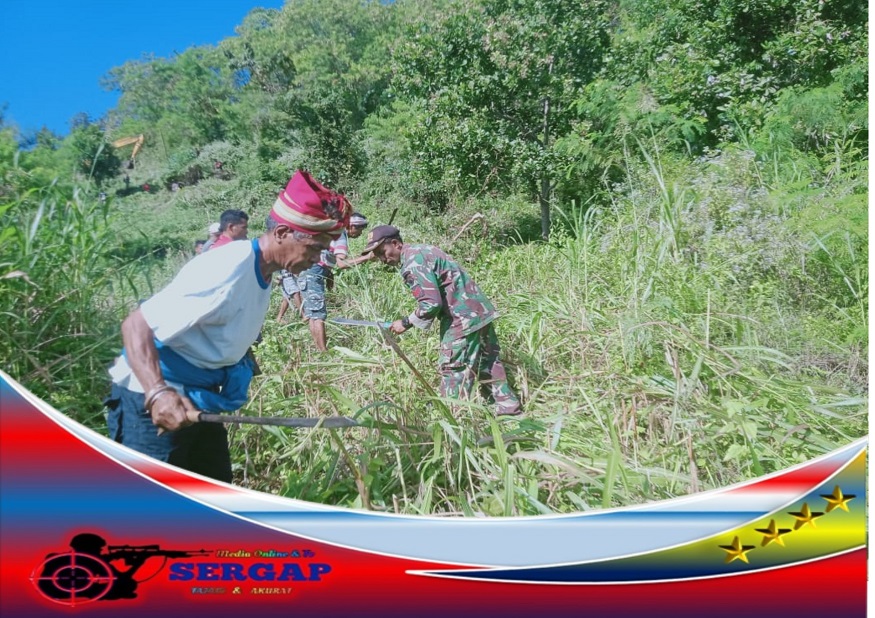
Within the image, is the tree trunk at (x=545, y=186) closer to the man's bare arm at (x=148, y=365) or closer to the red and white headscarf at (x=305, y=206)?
the red and white headscarf at (x=305, y=206)

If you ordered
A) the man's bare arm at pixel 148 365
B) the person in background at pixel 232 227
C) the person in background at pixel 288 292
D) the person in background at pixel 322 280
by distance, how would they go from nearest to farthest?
the man's bare arm at pixel 148 365 < the person in background at pixel 232 227 < the person in background at pixel 288 292 < the person in background at pixel 322 280

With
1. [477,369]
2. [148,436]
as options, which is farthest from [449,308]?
[148,436]

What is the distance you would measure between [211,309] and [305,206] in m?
0.38

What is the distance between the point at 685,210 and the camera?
9.81ft

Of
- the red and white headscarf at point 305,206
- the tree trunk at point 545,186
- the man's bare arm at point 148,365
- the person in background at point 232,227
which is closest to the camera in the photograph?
the man's bare arm at point 148,365

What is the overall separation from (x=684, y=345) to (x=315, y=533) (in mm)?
1547

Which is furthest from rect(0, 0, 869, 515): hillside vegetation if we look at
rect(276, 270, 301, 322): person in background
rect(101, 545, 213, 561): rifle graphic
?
rect(101, 545, 213, 561): rifle graphic

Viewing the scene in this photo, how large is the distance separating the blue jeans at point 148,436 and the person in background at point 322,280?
62 cm

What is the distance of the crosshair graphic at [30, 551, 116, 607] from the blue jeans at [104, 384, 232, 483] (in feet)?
0.97

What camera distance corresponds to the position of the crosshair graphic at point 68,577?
4.57 ft

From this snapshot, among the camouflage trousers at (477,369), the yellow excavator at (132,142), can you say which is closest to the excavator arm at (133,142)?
the yellow excavator at (132,142)

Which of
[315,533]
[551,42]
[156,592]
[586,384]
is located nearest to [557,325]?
[586,384]

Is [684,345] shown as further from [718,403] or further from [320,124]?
[320,124]

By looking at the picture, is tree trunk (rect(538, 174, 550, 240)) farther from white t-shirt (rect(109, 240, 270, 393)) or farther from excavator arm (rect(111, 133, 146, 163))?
excavator arm (rect(111, 133, 146, 163))
